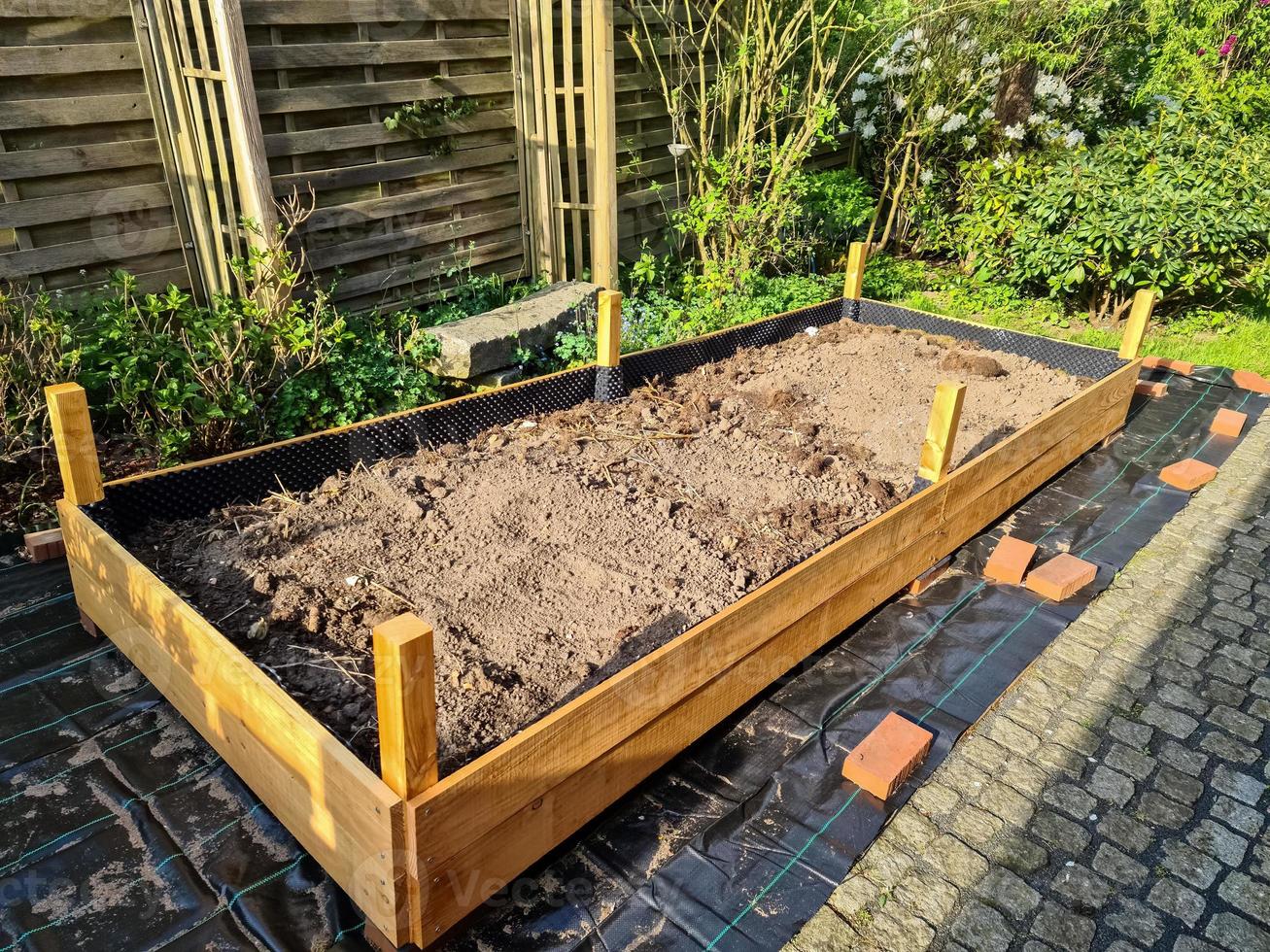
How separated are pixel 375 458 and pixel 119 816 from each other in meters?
1.61

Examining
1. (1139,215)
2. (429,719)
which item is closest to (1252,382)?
(1139,215)

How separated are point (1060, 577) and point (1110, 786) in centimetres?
101

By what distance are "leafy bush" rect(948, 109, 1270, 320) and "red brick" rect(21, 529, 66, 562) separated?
20.7ft

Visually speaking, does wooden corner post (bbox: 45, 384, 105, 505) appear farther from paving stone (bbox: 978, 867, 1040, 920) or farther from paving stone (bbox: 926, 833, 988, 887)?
paving stone (bbox: 978, 867, 1040, 920)

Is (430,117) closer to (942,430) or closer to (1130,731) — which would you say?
(942,430)

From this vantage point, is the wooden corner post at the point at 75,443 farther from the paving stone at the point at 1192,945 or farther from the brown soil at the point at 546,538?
the paving stone at the point at 1192,945

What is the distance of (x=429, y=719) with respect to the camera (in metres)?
1.63

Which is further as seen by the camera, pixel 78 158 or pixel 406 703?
pixel 78 158

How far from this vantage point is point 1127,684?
2.97 m

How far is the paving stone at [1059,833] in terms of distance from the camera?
234 centimetres

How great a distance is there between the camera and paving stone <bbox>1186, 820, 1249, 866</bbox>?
2.32 metres

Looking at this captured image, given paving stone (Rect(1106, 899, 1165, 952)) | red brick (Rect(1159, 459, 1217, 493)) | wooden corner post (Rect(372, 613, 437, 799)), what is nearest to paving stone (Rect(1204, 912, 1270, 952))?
paving stone (Rect(1106, 899, 1165, 952))

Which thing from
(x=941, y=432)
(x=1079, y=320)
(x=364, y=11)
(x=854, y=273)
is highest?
(x=364, y=11)

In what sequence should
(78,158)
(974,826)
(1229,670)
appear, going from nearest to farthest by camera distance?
1. (974,826)
2. (1229,670)
3. (78,158)
